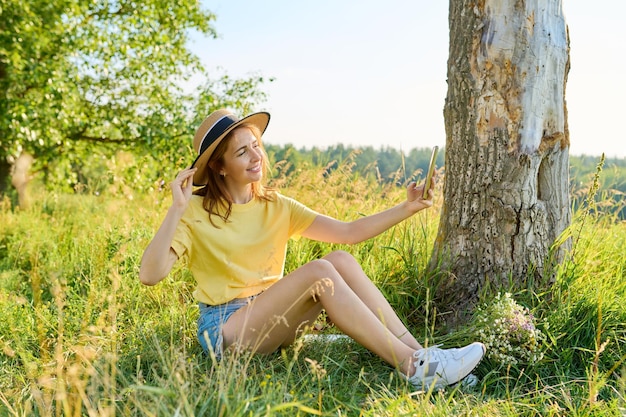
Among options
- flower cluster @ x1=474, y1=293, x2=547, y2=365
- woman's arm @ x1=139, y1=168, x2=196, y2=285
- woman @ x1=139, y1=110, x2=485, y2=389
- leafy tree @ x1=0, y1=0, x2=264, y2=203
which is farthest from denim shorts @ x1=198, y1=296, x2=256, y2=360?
leafy tree @ x1=0, y1=0, x2=264, y2=203

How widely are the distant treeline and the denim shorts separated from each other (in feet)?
6.15

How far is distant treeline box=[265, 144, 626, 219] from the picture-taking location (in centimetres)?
521

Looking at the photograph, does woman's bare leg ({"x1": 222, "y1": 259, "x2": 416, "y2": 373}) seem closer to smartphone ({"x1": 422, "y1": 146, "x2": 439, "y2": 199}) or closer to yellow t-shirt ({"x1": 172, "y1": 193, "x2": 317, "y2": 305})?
yellow t-shirt ({"x1": 172, "y1": 193, "x2": 317, "y2": 305})

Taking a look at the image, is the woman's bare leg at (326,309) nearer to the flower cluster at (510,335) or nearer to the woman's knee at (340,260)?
the woman's knee at (340,260)

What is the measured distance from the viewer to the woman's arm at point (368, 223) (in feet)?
11.3

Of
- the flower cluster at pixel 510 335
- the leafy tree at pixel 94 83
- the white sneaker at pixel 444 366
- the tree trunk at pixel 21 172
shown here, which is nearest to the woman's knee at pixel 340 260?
the white sneaker at pixel 444 366

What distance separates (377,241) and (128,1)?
22.8ft

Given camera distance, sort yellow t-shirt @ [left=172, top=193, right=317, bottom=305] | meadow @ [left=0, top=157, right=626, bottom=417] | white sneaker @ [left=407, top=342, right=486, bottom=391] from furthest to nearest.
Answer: yellow t-shirt @ [left=172, top=193, right=317, bottom=305] < white sneaker @ [left=407, top=342, right=486, bottom=391] < meadow @ [left=0, top=157, right=626, bottom=417]

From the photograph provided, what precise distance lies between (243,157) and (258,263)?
56cm

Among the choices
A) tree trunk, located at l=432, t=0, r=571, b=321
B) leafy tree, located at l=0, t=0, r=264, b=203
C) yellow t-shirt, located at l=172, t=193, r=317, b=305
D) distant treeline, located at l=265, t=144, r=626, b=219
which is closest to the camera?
yellow t-shirt, located at l=172, t=193, r=317, b=305

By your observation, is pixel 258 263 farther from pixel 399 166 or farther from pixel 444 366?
pixel 399 166

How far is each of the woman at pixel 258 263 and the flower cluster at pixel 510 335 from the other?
28 cm

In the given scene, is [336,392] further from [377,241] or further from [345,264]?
[377,241]

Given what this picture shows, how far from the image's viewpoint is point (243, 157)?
3.44 metres
